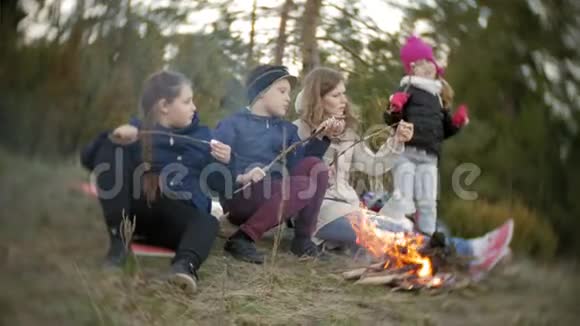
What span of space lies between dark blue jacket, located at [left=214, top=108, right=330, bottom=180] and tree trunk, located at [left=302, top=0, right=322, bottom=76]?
0.11 m

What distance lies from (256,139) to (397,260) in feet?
1.19

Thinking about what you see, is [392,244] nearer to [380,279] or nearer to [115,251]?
[380,279]

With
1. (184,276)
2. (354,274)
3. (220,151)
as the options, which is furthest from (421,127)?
(184,276)

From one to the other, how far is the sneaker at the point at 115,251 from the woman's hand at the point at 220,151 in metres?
0.20

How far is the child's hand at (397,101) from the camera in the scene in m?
1.31

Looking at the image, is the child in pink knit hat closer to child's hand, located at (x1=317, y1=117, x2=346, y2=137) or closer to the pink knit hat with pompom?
the pink knit hat with pompom

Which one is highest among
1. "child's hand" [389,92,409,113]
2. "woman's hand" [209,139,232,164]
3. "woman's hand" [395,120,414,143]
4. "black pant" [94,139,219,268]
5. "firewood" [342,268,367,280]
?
"child's hand" [389,92,409,113]

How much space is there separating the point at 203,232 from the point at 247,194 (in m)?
0.10

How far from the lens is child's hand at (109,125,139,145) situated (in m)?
1.10

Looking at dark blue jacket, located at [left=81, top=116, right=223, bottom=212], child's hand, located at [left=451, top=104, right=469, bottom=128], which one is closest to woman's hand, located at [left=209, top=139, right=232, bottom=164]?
dark blue jacket, located at [left=81, top=116, right=223, bottom=212]

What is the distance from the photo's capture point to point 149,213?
114 centimetres

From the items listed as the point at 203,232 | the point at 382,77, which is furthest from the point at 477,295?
the point at 203,232

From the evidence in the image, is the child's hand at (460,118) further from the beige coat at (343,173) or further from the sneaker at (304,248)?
the sneaker at (304,248)

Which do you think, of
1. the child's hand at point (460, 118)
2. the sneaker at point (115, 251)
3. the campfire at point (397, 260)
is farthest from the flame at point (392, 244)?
the sneaker at point (115, 251)
